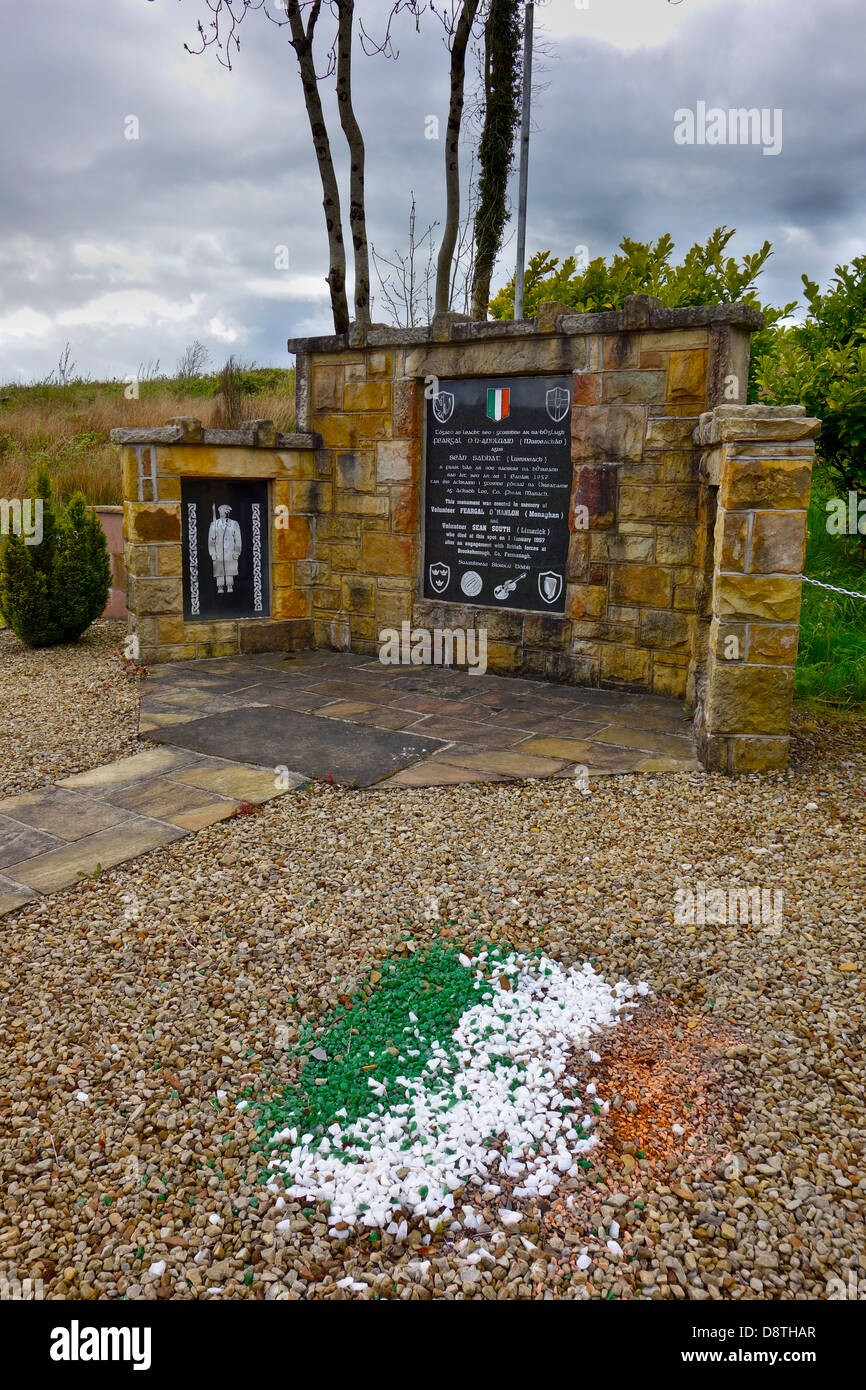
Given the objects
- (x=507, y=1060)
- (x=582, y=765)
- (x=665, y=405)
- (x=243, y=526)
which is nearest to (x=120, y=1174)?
(x=507, y=1060)

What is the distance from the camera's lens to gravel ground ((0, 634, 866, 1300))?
6.05ft

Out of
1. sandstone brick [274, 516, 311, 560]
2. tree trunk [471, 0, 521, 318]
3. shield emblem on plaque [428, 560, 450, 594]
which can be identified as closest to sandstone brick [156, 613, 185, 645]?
sandstone brick [274, 516, 311, 560]

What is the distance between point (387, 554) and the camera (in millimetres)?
A: 6938

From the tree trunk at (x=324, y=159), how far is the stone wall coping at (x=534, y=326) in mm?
951

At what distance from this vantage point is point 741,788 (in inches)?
168

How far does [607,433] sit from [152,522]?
3064 millimetres

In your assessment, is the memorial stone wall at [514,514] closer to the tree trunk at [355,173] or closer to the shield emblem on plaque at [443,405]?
the shield emblem on plaque at [443,405]

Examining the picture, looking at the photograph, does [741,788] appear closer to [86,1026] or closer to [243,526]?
[86,1026]

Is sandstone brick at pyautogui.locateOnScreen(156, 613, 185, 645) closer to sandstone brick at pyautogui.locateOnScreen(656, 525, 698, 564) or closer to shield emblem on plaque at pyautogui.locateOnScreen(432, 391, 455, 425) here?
shield emblem on plaque at pyautogui.locateOnScreen(432, 391, 455, 425)

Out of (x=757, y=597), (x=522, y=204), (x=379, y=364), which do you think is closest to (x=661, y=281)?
(x=522, y=204)

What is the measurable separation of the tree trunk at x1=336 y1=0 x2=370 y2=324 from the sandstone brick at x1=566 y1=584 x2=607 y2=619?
3555 millimetres

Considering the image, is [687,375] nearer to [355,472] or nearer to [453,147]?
[355,472]
